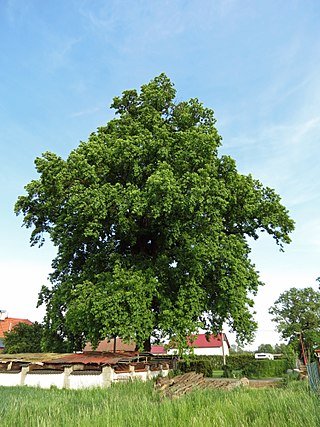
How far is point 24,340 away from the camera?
33.0m

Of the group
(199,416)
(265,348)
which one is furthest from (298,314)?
(265,348)

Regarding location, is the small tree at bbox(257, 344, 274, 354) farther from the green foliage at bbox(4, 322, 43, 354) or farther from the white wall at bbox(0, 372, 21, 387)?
the white wall at bbox(0, 372, 21, 387)

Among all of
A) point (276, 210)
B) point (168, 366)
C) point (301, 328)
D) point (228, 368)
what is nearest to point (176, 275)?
point (276, 210)

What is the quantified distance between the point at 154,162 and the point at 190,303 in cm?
684

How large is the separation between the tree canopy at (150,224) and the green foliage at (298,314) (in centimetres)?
3979

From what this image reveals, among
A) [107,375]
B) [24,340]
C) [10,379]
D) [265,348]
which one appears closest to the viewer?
[107,375]

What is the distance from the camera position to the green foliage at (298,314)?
177 feet

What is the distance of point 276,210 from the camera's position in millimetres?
19438

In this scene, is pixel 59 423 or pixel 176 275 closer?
pixel 59 423

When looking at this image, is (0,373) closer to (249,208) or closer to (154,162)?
(154,162)

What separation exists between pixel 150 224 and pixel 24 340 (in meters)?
20.8

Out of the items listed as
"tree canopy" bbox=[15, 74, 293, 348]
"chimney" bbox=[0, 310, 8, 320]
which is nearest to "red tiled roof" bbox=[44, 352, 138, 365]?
"tree canopy" bbox=[15, 74, 293, 348]

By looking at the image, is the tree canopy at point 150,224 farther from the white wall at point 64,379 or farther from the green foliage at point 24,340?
the green foliage at point 24,340

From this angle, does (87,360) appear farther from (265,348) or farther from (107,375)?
(265,348)
